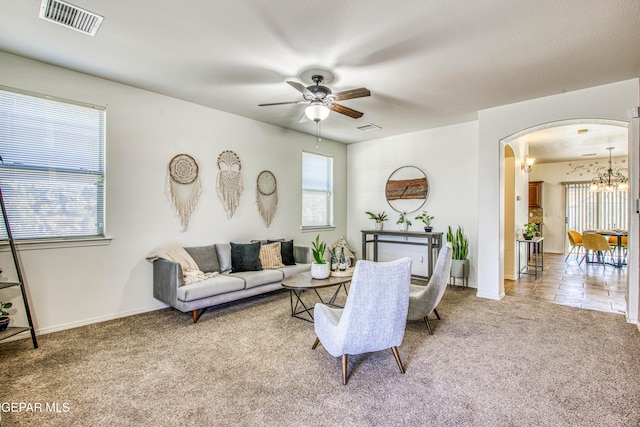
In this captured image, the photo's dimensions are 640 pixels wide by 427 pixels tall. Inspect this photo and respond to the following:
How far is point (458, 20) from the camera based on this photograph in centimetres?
243

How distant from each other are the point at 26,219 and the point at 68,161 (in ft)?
2.32

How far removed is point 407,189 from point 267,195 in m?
2.65

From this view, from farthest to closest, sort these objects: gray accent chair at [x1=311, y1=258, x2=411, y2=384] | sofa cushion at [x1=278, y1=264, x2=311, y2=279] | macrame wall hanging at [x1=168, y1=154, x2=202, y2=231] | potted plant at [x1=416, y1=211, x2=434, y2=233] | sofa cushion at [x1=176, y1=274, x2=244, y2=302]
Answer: potted plant at [x1=416, y1=211, x2=434, y2=233] → sofa cushion at [x1=278, y1=264, x2=311, y2=279] → macrame wall hanging at [x1=168, y1=154, x2=202, y2=231] → sofa cushion at [x1=176, y1=274, x2=244, y2=302] → gray accent chair at [x1=311, y1=258, x2=411, y2=384]

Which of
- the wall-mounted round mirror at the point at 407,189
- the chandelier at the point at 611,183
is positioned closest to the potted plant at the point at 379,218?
the wall-mounted round mirror at the point at 407,189

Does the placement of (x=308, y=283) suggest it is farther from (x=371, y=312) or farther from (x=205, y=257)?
(x=205, y=257)

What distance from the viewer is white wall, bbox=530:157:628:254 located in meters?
9.05

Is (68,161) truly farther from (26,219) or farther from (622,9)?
(622,9)

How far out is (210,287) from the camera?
356 cm

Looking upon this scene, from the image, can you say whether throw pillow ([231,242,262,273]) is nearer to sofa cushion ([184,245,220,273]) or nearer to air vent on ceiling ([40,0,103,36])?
sofa cushion ([184,245,220,273])

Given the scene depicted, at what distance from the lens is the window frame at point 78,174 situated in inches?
122

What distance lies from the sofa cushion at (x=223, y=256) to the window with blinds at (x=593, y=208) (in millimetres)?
9839

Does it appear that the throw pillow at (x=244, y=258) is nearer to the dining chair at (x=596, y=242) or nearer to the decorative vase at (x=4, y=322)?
the decorative vase at (x=4, y=322)

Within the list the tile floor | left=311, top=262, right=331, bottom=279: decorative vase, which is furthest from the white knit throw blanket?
the tile floor

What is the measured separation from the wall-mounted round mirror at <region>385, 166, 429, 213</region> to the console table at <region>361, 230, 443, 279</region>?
603 mm
